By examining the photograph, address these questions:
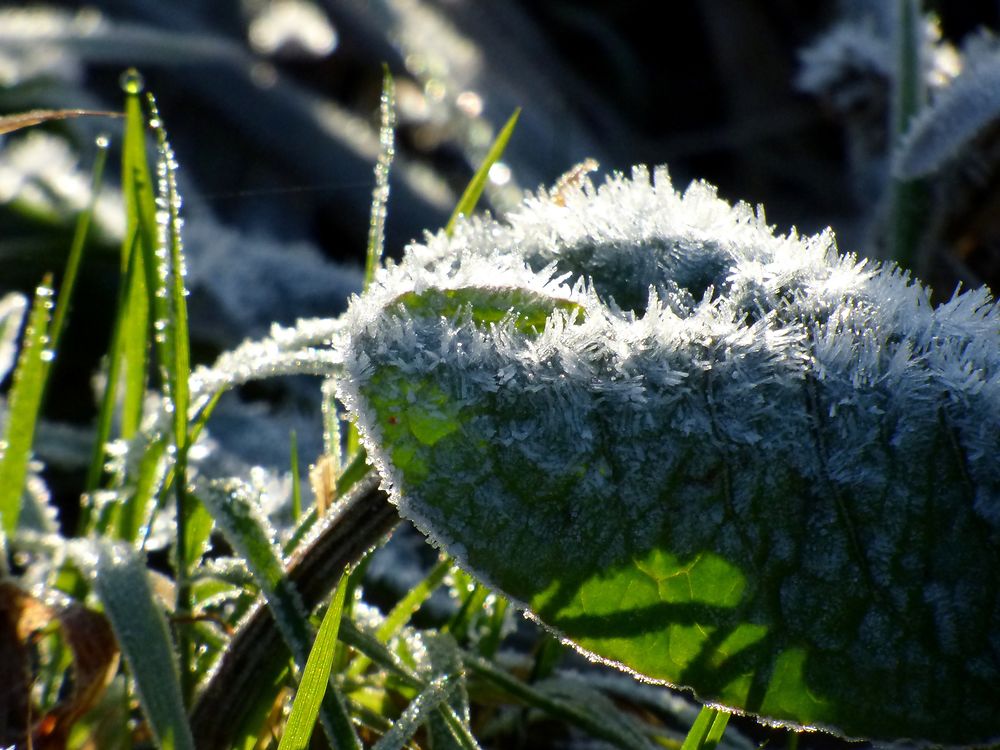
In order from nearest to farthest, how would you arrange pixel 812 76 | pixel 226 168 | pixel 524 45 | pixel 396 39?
pixel 812 76, pixel 226 168, pixel 396 39, pixel 524 45

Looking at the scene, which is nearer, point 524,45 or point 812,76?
point 812,76

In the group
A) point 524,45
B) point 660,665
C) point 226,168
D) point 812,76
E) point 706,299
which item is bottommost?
point 660,665

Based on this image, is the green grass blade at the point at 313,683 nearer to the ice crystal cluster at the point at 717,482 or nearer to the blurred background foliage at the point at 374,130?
the ice crystal cluster at the point at 717,482

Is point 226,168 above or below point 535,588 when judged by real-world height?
above

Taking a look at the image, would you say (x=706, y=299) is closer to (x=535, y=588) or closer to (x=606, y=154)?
(x=535, y=588)

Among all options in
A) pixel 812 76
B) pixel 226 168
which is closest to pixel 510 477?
pixel 812 76

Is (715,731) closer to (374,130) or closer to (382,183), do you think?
(382,183)

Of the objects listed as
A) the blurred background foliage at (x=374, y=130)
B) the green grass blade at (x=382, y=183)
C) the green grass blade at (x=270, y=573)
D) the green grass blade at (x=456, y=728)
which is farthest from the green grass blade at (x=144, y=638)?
the blurred background foliage at (x=374, y=130)
